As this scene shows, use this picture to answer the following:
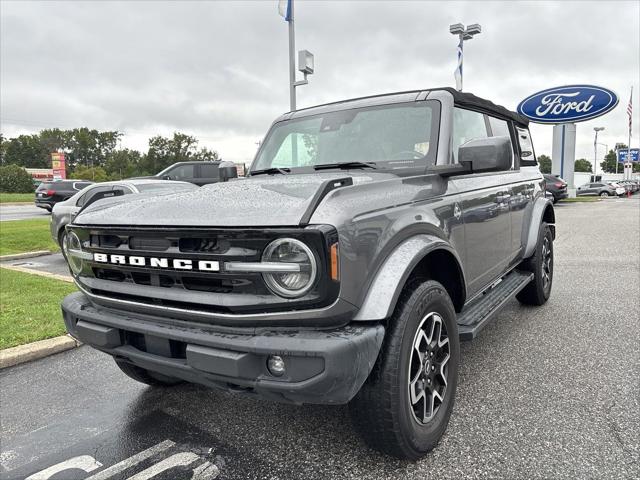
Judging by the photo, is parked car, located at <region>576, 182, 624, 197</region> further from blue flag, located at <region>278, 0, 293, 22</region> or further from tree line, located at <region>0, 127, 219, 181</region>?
tree line, located at <region>0, 127, 219, 181</region>

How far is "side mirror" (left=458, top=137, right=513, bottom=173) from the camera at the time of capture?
106 inches

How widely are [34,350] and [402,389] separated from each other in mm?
3366

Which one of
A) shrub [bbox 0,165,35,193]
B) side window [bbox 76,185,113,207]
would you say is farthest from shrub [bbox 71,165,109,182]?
side window [bbox 76,185,113,207]

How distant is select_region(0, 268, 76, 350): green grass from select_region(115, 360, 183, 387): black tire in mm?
1531

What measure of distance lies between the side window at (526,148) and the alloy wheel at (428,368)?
3.03 m

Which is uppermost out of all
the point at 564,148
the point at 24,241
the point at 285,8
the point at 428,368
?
the point at 285,8

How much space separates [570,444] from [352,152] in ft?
6.98

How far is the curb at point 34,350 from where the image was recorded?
3900mm

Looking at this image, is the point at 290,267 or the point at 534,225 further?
the point at 534,225

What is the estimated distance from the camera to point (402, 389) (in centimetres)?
218

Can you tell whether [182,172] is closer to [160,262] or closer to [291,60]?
[291,60]

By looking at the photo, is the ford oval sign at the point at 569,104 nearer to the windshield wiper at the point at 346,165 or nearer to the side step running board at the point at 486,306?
the side step running board at the point at 486,306

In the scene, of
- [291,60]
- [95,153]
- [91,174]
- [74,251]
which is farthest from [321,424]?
[95,153]

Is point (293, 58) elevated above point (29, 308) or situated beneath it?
elevated above
